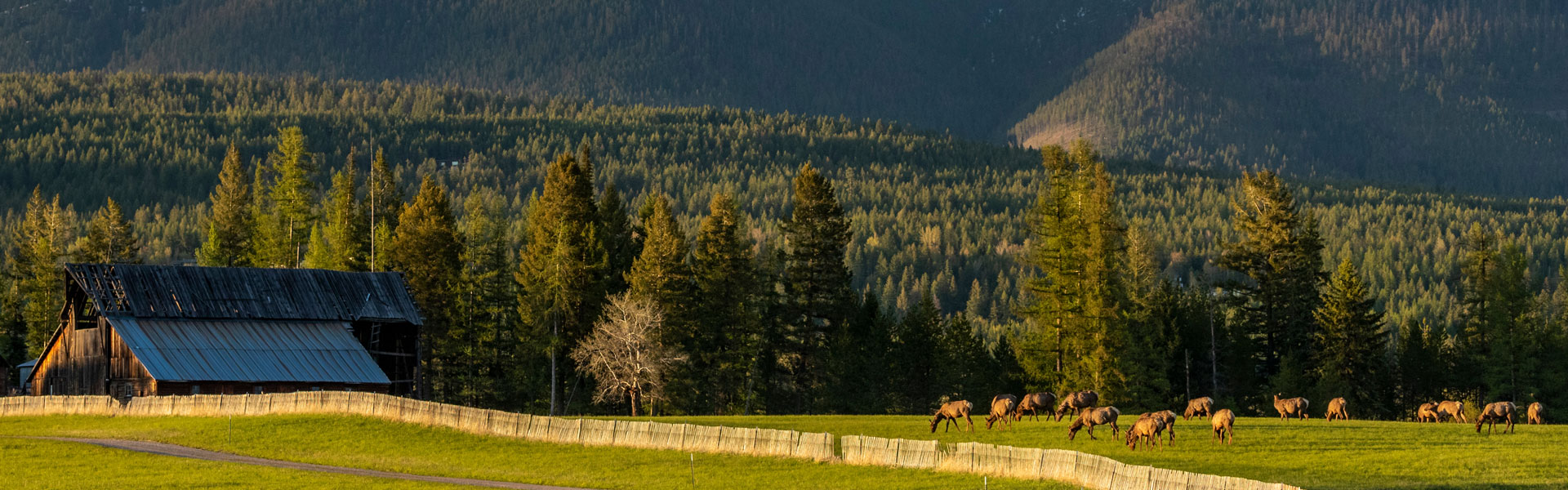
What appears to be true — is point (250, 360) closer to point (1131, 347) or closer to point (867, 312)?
point (867, 312)

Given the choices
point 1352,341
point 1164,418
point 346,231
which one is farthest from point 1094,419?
point 346,231

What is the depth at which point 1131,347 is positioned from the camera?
91.1 m

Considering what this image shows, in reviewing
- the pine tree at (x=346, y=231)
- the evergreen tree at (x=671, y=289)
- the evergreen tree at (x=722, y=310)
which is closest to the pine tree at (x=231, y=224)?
the pine tree at (x=346, y=231)

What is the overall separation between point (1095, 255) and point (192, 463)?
50750 mm

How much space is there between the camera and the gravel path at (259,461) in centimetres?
5133

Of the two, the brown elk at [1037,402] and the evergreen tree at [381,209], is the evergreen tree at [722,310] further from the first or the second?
the brown elk at [1037,402]

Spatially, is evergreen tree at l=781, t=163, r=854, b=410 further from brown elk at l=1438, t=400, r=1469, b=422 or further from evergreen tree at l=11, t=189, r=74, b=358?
evergreen tree at l=11, t=189, r=74, b=358

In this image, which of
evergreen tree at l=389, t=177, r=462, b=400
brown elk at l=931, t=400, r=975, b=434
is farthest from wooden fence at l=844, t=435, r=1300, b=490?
evergreen tree at l=389, t=177, r=462, b=400

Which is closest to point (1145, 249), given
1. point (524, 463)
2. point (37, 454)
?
point (524, 463)

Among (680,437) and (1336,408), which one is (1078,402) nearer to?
(1336,408)

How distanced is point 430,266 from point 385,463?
4231 cm

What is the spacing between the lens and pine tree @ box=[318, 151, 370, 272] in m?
106

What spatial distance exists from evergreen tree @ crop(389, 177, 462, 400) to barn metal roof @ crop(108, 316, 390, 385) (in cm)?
929

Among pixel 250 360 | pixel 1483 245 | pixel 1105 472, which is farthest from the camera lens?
pixel 1483 245
